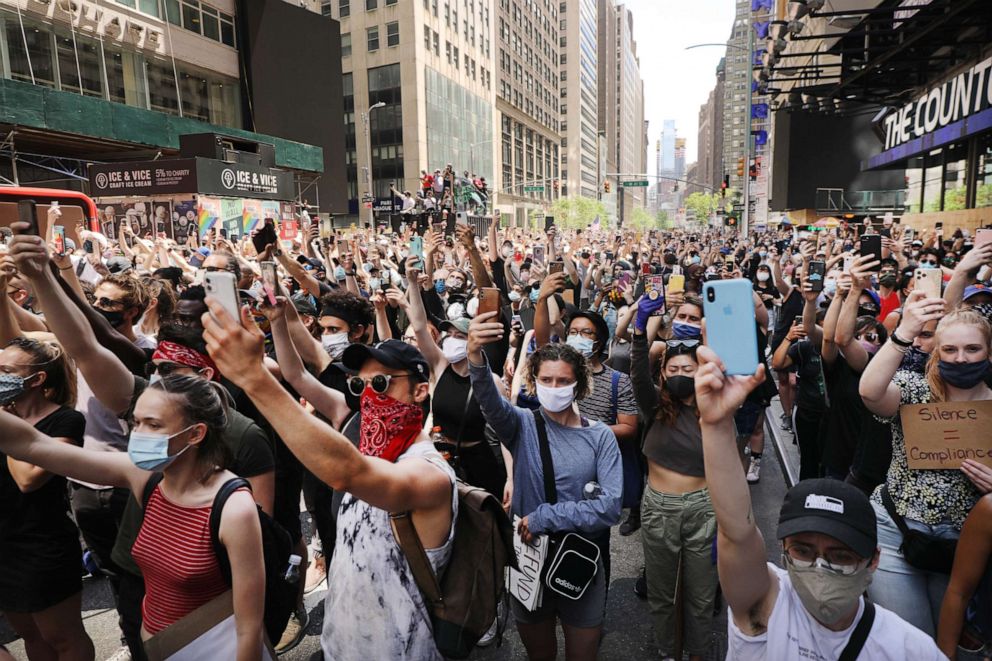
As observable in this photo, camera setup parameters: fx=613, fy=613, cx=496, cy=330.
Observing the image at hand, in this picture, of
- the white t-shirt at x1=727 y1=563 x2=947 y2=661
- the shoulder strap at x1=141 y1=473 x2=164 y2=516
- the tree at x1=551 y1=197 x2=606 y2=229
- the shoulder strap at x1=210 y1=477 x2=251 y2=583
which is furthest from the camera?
the tree at x1=551 y1=197 x2=606 y2=229

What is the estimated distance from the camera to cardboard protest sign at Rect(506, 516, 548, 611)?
3102 mm

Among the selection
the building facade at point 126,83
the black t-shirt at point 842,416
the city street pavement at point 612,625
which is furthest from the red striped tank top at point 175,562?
the building facade at point 126,83

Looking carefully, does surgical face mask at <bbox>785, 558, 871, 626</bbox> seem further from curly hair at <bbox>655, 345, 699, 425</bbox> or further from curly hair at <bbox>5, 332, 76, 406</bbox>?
curly hair at <bbox>5, 332, 76, 406</bbox>

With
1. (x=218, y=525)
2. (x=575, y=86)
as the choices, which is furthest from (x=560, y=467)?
(x=575, y=86)

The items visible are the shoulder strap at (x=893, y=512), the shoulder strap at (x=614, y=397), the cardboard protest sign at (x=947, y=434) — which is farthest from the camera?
the shoulder strap at (x=614, y=397)

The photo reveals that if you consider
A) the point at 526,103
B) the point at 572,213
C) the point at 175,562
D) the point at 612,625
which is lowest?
the point at 612,625

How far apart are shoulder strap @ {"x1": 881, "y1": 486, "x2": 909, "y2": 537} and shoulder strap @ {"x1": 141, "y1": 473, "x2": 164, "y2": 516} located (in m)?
3.44

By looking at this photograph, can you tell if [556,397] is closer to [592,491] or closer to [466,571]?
[592,491]

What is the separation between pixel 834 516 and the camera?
1.98 meters

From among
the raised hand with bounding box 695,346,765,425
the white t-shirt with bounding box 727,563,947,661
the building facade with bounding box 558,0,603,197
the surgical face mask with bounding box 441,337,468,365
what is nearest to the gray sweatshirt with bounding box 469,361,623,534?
the surgical face mask with bounding box 441,337,468,365

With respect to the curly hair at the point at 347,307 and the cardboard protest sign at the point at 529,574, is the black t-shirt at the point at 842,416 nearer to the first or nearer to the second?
the cardboard protest sign at the point at 529,574

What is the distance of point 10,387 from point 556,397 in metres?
2.67

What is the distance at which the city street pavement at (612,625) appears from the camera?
12.4 ft

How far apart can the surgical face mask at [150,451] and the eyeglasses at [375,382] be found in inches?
28.4
